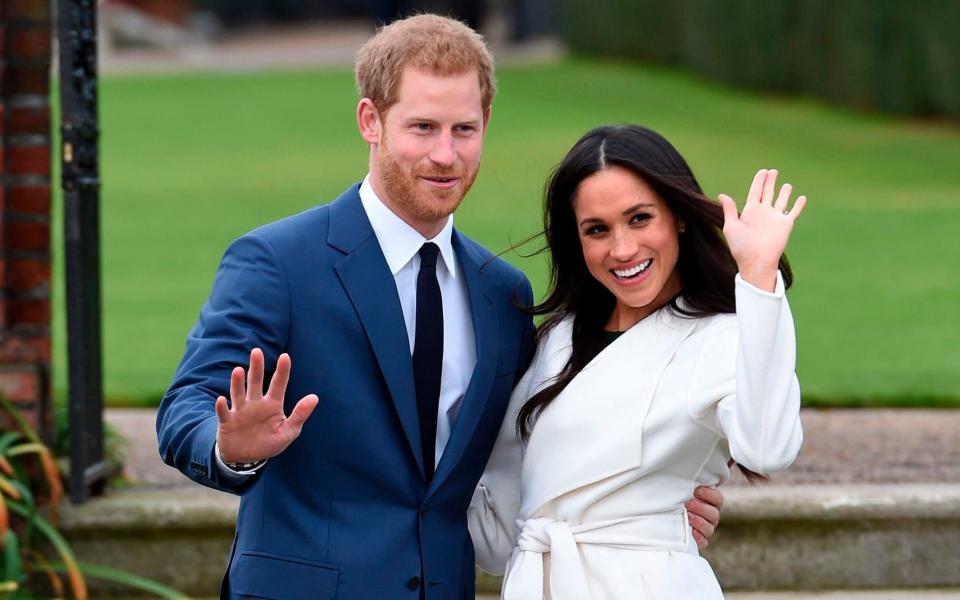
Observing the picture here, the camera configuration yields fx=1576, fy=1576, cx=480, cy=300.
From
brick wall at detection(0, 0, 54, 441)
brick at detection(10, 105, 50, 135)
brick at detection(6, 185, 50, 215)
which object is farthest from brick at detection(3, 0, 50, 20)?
brick at detection(6, 185, 50, 215)

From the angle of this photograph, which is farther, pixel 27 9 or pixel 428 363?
pixel 27 9

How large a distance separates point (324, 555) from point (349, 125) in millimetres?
14853

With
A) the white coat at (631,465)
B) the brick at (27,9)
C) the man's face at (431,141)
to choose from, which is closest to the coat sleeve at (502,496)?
the white coat at (631,465)

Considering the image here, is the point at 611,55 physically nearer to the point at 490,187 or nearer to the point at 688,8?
the point at 688,8

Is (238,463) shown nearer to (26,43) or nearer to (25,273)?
(25,273)

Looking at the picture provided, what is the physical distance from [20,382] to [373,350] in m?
2.15

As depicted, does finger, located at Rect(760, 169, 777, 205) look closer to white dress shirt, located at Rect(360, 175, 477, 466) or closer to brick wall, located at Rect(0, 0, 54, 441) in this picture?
white dress shirt, located at Rect(360, 175, 477, 466)

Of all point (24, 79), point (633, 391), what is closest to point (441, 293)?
point (633, 391)

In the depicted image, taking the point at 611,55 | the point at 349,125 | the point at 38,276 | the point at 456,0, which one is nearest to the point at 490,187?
the point at 349,125

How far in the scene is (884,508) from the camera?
181 inches

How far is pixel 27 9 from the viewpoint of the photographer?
480 cm

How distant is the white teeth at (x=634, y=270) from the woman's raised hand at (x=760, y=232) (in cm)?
23

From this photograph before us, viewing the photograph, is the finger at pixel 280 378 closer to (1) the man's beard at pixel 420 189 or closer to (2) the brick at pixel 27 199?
(1) the man's beard at pixel 420 189

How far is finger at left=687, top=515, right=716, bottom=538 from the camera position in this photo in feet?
10.4
